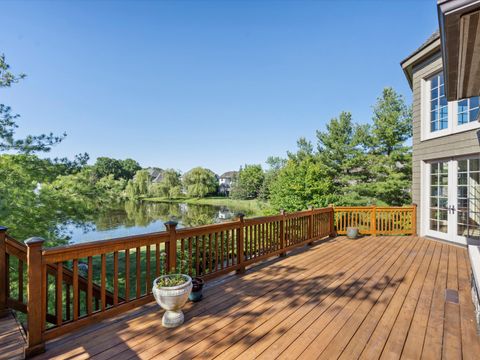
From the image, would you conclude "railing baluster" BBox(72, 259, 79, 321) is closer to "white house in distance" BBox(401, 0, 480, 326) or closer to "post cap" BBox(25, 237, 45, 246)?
"post cap" BBox(25, 237, 45, 246)

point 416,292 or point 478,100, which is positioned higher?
point 478,100

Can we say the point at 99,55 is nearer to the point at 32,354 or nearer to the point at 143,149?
the point at 32,354

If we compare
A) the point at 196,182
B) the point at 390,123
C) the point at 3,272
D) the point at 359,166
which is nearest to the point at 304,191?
the point at 359,166

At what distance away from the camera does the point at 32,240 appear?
1844mm

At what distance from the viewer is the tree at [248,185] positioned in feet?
116

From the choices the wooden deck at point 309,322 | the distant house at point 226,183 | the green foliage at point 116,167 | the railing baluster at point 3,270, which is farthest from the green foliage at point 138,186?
the wooden deck at point 309,322

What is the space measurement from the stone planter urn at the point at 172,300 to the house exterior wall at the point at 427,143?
635 cm

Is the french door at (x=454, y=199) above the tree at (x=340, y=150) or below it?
below

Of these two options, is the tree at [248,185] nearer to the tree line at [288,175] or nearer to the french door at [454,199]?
the tree line at [288,175]

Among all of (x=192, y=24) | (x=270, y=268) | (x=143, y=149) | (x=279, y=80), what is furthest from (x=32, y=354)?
(x=143, y=149)

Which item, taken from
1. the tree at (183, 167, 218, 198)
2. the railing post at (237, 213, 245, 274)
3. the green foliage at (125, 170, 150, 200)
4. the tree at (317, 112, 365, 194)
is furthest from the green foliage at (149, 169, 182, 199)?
the railing post at (237, 213, 245, 274)

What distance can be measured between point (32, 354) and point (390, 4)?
32.3ft

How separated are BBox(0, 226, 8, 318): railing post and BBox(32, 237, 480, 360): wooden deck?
2.94 feet

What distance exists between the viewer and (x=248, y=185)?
35.3m
